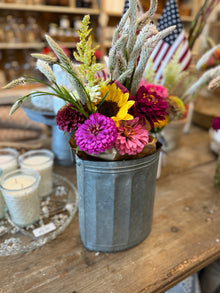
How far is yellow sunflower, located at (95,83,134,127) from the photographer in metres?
0.44

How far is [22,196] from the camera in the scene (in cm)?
62

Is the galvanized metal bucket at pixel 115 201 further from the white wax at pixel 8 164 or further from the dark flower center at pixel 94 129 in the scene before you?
the white wax at pixel 8 164

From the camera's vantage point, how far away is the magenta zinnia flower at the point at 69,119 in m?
0.46

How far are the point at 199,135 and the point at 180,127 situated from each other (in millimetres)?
335

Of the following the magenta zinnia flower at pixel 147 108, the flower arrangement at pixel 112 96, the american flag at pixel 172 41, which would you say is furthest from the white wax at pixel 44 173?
the american flag at pixel 172 41

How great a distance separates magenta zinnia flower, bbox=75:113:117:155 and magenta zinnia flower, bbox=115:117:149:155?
20 millimetres

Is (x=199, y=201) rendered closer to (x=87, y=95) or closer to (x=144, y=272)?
(x=144, y=272)

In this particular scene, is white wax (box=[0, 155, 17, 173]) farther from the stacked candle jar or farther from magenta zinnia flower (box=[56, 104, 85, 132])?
magenta zinnia flower (box=[56, 104, 85, 132])

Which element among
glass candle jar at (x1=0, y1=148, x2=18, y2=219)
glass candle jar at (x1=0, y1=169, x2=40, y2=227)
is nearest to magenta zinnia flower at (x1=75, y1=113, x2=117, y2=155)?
glass candle jar at (x1=0, y1=169, x2=40, y2=227)

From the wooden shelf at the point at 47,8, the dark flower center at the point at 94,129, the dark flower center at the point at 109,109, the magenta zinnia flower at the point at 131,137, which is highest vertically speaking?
the wooden shelf at the point at 47,8

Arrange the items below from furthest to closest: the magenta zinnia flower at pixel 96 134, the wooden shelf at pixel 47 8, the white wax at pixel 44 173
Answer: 1. the wooden shelf at pixel 47 8
2. the white wax at pixel 44 173
3. the magenta zinnia flower at pixel 96 134

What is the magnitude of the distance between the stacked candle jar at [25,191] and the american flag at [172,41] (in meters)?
0.61

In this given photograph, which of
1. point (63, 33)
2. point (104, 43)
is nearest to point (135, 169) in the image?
point (63, 33)

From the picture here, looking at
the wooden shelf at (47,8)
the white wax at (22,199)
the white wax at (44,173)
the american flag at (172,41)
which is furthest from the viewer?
the wooden shelf at (47,8)
